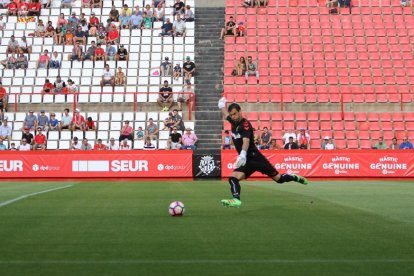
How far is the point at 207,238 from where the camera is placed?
862 centimetres

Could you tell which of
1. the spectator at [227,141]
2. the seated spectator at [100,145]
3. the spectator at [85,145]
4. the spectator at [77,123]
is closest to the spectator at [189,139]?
the spectator at [227,141]

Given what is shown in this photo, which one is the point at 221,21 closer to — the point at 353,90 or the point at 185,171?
the point at 353,90

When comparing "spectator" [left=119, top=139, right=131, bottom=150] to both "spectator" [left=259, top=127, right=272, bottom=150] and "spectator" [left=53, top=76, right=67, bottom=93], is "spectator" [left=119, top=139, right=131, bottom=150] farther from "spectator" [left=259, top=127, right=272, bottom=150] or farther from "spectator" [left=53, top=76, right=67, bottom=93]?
"spectator" [left=53, top=76, right=67, bottom=93]

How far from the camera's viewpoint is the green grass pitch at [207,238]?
261 inches

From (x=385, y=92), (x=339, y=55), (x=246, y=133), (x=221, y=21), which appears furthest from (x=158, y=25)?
(x=246, y=133)

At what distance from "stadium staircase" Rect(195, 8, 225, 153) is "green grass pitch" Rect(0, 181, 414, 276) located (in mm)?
17066

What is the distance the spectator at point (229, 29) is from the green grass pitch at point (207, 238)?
26.3 metres

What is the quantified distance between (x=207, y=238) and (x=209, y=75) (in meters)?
28.8

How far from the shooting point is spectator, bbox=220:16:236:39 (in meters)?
39.4

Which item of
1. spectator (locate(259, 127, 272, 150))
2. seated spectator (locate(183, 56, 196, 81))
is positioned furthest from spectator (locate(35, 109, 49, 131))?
spectator (locate(259, 127, 272, 150))

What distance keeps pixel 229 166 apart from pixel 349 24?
15.8 m

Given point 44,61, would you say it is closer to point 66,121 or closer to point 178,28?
point 66,121

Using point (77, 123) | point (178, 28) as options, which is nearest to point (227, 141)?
point (77, 123)

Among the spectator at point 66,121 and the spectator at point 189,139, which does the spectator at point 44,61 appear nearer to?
the spectator at point 66,121
